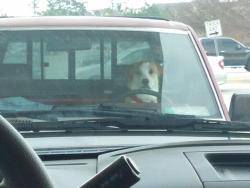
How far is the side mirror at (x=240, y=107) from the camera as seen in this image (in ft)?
12.7

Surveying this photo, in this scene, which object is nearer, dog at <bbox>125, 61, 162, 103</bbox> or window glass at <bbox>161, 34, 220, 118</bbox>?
window glass at <bbox>161, 34, 220, 118</bbox>

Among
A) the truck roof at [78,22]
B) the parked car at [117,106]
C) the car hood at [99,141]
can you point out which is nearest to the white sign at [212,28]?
the parked car at [117,106]

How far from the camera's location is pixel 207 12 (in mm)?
33250

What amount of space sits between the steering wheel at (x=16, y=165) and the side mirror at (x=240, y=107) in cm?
241

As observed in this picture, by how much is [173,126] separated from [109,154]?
0.64m

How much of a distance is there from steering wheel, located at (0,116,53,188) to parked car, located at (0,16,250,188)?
0.04 metres

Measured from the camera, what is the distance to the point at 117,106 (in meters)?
3.74

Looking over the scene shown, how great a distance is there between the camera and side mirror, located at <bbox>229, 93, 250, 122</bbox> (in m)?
3.87

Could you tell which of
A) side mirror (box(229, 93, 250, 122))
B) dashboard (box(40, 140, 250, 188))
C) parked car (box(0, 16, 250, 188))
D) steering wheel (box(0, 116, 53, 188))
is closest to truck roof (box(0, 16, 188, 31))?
parked car (box(0, 16, 250, 188))

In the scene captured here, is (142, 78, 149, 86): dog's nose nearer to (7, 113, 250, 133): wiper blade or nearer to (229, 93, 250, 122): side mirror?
(229, 93, 250, 122): side mirror

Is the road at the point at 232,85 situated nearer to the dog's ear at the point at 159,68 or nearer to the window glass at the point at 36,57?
the dog's ear at the point at 159,68

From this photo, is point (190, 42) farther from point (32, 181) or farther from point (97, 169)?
point (32, 181)

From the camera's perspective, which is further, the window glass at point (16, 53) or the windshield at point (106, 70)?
the window glass at point (16, 53)

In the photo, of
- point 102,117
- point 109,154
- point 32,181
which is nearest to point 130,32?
point 102,117
